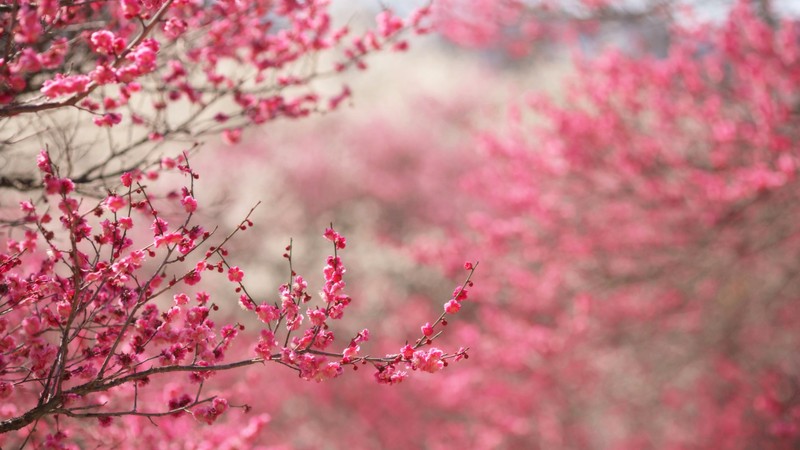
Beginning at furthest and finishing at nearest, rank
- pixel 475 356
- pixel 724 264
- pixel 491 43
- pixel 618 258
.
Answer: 1. pixel 475 356
2. pixel 491 43
3. pixel 618 258
4. pixel 724 264

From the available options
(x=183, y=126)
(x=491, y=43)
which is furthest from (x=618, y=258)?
(x=183, y=126)

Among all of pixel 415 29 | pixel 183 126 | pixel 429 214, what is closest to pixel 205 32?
pixel 183 126

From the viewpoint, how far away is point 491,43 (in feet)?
28.6

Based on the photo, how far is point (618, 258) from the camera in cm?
808

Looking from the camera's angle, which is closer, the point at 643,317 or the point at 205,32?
the point at 205,32

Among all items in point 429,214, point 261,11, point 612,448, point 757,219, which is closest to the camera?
point 261,11

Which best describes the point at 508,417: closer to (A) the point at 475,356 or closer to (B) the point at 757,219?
(A) the point at 475,356

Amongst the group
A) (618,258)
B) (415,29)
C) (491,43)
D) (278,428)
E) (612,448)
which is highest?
(415,29)

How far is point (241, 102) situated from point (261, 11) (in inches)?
21.1

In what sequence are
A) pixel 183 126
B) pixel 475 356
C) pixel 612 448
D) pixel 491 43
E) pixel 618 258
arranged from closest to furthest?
pixel 183 126
pixel 618 258
pixel 491 43
pixel 475 356
pixel 612 448

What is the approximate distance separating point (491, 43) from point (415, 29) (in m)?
4.69

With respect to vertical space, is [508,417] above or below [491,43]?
below

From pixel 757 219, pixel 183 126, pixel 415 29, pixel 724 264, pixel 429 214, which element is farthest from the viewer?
pixel 429 214

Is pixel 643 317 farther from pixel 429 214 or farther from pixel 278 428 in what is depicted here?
pixel 429 214
